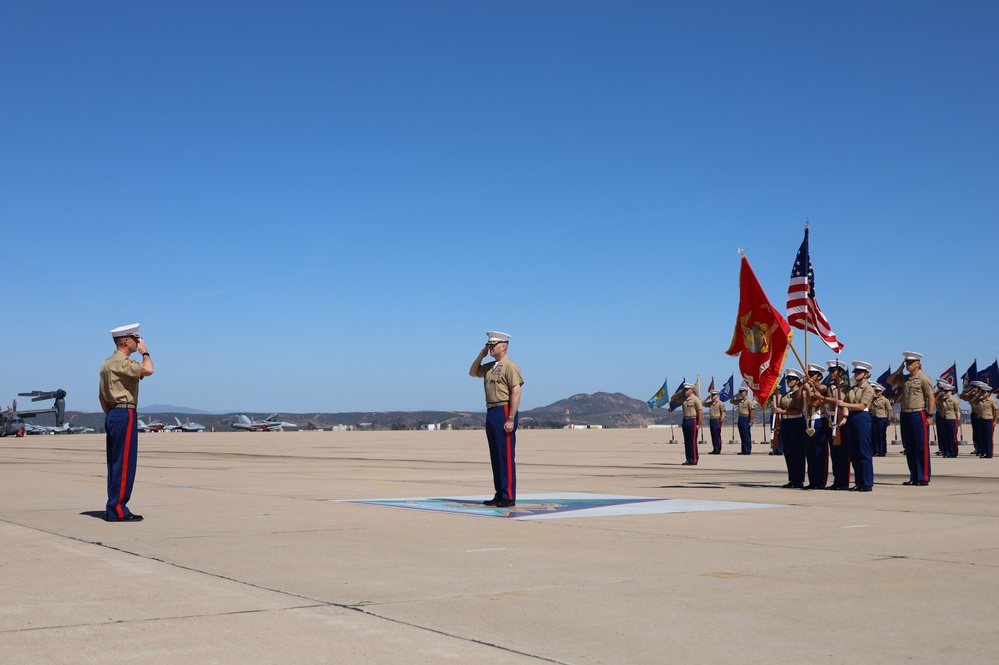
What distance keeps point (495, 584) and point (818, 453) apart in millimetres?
9784

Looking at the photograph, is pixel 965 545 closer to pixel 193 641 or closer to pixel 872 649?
pixel 872 649

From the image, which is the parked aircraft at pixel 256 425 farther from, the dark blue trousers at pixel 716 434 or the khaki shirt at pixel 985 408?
the khaki shirt at pixel 985 408

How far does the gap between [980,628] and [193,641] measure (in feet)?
12.1

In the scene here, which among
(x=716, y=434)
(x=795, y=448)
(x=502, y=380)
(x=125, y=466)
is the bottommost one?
(x=716, y=434)

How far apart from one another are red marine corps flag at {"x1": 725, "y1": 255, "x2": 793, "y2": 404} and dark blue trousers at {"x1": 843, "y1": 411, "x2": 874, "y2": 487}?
1.17 m

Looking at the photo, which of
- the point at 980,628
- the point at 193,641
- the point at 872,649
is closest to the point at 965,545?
the point at 980,628

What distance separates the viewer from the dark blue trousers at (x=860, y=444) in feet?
47.1

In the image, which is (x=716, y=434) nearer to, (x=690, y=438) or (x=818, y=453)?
(x=690, y=438)

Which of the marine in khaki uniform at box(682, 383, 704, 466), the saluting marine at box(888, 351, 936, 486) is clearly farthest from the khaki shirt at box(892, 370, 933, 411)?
the marine in khaki uniform at box(682, 383, 704, 466)

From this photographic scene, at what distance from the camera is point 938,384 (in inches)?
1090

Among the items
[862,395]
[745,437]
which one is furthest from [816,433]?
[745,437]

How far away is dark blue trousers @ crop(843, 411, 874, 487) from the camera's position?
14.3 metres

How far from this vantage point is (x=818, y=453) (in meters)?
15.1

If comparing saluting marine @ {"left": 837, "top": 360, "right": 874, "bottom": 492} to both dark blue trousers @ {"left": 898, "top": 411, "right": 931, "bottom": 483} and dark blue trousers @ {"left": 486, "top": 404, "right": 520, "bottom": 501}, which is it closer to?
dark blue trousers @ {"left": 898, "top": 411, "right": 931, "bottom": 483}
